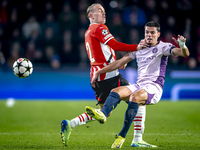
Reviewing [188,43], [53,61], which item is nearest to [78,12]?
[53,61]

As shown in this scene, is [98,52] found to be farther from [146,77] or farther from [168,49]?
[168,49]

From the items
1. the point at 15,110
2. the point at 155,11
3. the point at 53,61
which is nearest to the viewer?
the point at 15,110

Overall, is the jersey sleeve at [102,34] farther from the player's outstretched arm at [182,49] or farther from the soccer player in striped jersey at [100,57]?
the player's outstretched arm at [182,49]

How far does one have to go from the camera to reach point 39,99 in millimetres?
13086

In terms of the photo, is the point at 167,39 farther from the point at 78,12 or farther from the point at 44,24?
the point at 44,24

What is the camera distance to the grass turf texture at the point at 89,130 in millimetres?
5062

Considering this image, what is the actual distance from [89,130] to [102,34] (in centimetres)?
252

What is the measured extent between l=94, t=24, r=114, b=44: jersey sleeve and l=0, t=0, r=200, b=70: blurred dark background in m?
6.41

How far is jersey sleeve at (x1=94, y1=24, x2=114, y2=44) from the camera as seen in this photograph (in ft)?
16.5

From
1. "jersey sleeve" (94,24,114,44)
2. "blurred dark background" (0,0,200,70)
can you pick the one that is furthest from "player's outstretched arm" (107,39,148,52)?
"blurred dark background" (0,0,200,70)

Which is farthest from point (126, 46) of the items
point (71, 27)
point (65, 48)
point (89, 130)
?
point (71, 27)

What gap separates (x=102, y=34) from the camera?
16.5ft

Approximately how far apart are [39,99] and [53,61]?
1703 millimetres

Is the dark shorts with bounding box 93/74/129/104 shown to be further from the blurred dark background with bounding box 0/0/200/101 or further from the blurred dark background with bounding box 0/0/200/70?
the blurred dark background with bounding box 0/0/200/101
